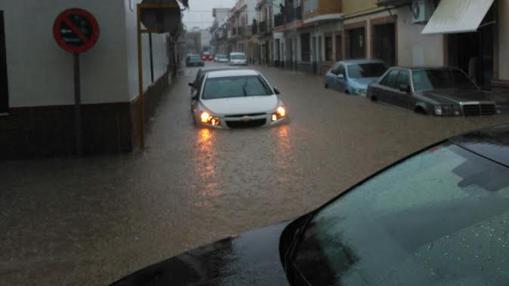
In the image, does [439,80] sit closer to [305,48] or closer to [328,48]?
[328,48]

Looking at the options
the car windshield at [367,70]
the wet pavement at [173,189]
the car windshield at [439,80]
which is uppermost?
the car windshield at [367,70]

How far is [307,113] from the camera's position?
1680 centimetres

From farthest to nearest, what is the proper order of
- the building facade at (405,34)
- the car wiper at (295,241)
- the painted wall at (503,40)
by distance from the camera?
1. the building facade at (405,34)
2. the painted wall at (503,40)
3. the car wiper at (295,241)

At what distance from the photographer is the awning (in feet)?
53.4

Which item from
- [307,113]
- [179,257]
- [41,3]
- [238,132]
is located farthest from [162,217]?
[307,113]

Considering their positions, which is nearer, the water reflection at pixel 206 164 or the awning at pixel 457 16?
the water reflection at pixel 206 164

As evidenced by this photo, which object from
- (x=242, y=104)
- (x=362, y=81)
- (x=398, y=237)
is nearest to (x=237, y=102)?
(x=242, y=104)

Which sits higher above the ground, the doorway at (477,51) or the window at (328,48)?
the window at (328,48)

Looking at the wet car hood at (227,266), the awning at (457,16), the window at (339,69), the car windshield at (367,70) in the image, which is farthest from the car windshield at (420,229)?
the window at (339,69)

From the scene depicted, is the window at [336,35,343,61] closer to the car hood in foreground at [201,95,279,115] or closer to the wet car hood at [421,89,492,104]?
the wet car hood at [421,89,492,104]

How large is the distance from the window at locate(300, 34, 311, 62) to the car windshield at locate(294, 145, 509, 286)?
43003mm

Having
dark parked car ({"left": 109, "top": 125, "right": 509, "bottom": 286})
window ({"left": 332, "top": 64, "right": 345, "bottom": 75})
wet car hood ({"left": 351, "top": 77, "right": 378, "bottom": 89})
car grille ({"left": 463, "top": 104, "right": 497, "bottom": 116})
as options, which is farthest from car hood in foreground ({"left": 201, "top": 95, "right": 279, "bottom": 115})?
dark parked car ({"left": 109, "top": 125, "right": 509, "bottom": 286})

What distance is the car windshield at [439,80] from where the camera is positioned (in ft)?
47.4

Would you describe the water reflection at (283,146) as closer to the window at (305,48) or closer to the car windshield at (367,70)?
the car windshield at (367,70)
